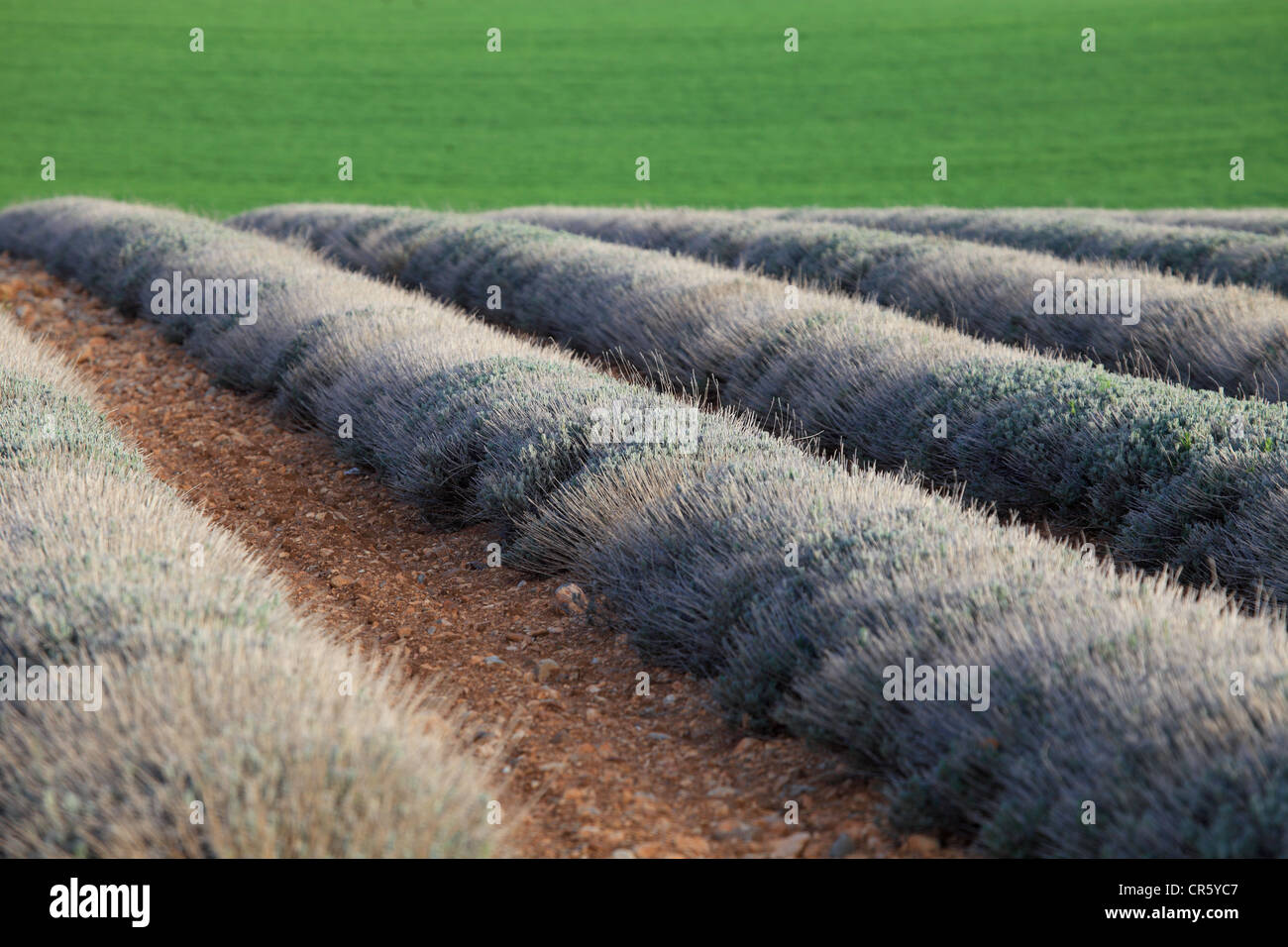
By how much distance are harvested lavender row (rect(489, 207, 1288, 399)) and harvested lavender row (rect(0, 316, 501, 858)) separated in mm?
6589

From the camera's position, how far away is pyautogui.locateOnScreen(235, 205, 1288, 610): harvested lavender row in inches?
195

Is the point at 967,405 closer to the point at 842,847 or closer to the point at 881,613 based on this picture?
the point at 881,613

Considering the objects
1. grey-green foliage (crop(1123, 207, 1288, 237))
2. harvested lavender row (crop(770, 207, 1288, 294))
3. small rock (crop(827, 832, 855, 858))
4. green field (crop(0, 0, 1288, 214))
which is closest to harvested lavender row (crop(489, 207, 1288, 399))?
harvested lavender row (crop(770, 207, 1288, 294))

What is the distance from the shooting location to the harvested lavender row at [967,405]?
494 centimetres

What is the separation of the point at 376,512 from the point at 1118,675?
14.7ft

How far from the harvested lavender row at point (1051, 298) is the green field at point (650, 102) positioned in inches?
395

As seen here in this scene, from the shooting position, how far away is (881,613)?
3.33m

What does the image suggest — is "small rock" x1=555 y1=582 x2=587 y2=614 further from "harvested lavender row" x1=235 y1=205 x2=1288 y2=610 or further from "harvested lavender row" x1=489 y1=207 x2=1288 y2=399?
"harvested lavender row" x1=489 y1=207 x2=1288 y2=399

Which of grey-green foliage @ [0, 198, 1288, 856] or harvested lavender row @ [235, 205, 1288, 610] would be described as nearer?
grey-green foliage @ [0, 198, 1288, 856]

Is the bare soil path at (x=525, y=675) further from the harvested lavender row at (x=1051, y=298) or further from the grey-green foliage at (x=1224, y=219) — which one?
the grey-green foliage at (x=1224, y=219)

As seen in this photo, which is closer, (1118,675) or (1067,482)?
(1118,675)

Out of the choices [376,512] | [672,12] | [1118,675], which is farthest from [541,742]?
[672,12]

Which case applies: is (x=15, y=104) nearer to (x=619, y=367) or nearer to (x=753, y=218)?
(x=753, y=218)
